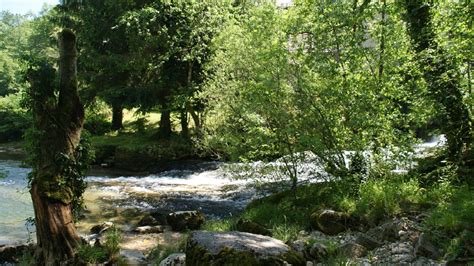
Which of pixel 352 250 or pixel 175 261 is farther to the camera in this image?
pixel 175 261

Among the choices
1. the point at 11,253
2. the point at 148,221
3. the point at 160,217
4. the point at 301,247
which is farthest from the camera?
the point at 160,217

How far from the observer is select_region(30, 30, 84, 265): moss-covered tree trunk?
6902 millimetres

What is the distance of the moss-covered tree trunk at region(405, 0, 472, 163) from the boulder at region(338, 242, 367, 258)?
2950mm

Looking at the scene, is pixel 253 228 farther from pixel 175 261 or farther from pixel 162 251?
pixel 175 261

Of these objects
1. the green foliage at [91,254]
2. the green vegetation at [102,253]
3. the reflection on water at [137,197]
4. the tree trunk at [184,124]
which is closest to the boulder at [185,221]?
the reflection on water at [137,197]

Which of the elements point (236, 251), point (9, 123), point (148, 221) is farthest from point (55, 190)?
point (9, 123)

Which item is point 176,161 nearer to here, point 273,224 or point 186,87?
point 186,87

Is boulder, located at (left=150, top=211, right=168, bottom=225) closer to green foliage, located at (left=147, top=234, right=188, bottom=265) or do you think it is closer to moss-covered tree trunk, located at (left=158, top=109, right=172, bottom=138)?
green foliage, located at (left=147, top=234, right=188, bottom=265)

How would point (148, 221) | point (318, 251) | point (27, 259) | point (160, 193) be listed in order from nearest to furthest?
point (318, 251), point (27, 259), point (148, 221), point (160, 193)

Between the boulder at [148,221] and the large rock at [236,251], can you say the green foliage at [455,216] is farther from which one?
the boulder at [148,221]

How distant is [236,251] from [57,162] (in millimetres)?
3709

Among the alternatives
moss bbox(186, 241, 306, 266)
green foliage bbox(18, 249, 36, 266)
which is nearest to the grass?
moss bbox(186, 241, 306, 266)

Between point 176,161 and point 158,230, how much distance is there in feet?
32.3

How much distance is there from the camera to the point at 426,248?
5.63 meters
